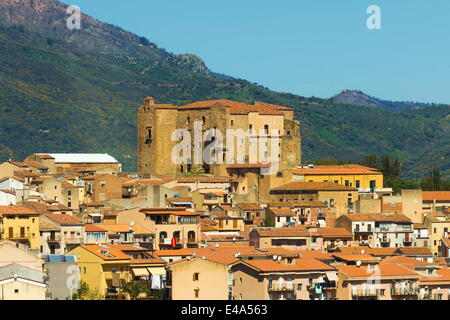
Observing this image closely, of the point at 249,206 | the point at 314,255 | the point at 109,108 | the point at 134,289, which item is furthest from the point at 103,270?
the point at 109,108

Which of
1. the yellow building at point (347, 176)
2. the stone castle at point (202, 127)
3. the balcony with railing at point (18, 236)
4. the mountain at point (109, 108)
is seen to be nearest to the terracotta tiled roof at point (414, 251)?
the balcony with railing at point (18, 236)

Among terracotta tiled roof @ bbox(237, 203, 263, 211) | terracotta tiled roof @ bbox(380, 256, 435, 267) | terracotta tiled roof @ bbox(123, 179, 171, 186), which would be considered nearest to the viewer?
terracotta tiled roof @ bbox(380, 256, 435, 267)

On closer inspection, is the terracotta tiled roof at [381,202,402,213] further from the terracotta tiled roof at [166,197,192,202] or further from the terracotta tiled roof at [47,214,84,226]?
the terracotta tiled roof at [47,214,84,226]

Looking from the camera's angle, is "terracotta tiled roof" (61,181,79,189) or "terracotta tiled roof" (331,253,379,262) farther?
"terracotta tiled roof" (61,181,79,189)

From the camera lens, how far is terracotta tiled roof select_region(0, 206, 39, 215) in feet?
140

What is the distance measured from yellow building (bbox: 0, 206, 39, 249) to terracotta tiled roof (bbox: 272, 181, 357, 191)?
20.0m

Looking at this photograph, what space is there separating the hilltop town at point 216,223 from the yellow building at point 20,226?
48 mm

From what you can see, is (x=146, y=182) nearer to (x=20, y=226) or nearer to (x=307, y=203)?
(x=307, y=203)

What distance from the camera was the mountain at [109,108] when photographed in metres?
139

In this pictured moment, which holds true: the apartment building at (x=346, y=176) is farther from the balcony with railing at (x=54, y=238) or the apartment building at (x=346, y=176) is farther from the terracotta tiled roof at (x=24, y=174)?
the balcony with railing at (x=54, y=238)

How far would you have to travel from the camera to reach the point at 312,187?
198 ft

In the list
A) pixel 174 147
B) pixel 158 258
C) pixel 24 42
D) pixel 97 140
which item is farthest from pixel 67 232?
pixel 24 42

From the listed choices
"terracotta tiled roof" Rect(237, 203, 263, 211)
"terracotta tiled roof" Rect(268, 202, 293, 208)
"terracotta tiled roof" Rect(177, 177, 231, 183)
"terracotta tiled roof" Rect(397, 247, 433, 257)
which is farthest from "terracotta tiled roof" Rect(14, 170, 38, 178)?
"terracotta tiled roof" Rect(397, 247, 433, 257)
